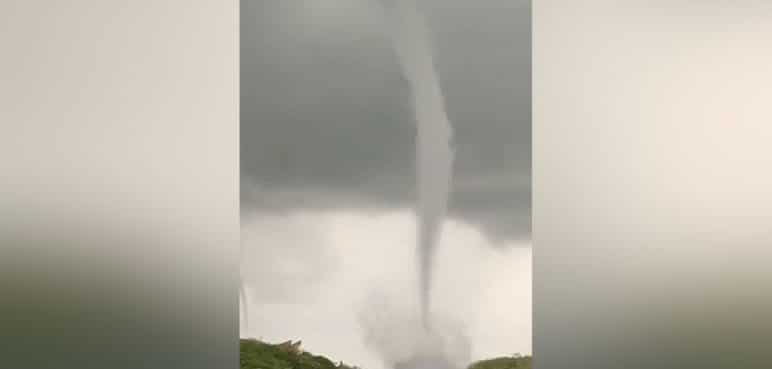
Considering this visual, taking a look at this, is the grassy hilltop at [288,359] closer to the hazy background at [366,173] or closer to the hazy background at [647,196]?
the hazy background at [366,173]

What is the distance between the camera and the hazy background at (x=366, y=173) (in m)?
2.71

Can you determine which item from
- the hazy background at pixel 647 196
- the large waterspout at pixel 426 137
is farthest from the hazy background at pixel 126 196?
the hazy background at pixel 647 196

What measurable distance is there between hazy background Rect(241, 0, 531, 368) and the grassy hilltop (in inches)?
1.0

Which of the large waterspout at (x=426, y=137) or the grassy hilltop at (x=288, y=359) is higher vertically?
the large waterspout at (x=426, y=137)

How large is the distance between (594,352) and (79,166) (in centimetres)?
156

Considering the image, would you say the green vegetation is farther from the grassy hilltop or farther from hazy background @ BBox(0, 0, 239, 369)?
hazy background @ BBox(0, 0, 239, 369)

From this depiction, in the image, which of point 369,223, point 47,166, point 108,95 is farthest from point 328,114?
point 47,166

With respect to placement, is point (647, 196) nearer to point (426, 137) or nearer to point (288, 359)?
point (426, 137)

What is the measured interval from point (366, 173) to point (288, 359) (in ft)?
1.90

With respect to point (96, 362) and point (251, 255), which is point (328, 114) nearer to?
point (251, 255)

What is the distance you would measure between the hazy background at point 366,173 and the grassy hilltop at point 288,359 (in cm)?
3

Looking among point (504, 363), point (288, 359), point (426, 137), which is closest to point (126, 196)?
point (288, 359)

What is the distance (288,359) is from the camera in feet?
8.90

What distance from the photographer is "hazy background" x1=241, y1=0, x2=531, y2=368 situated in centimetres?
271
